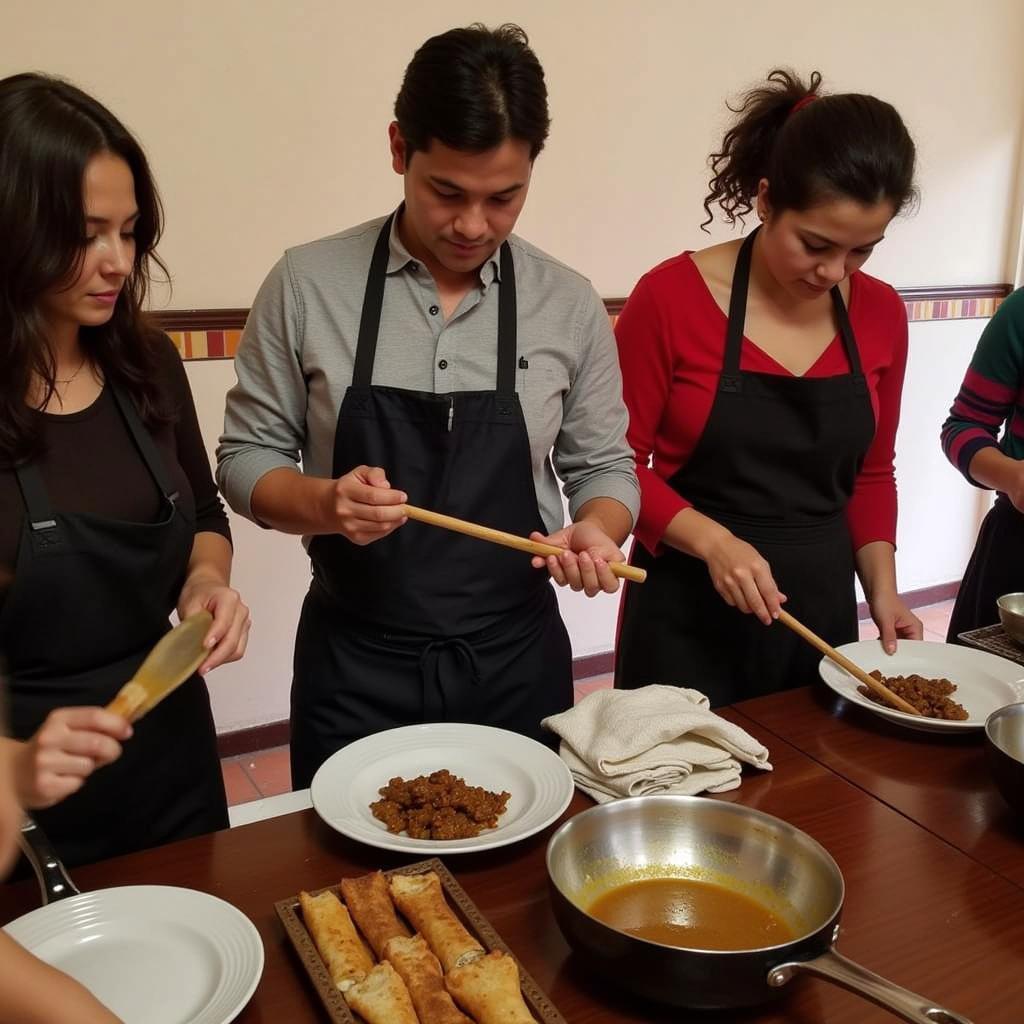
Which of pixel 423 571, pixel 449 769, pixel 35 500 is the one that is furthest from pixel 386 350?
pixel 449 769

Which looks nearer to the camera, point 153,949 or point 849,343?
point 153,949

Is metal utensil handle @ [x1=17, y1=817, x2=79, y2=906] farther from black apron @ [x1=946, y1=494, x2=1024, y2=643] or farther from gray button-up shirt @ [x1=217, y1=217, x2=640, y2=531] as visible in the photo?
black apron @ [x1=946, y1=494, x2=1024, y2=643]

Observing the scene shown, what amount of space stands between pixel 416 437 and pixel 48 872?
2.84 feet

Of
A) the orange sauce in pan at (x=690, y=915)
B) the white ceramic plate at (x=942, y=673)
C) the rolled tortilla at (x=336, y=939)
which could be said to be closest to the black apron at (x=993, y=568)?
the white ceramic plate at (x=942, y=673)

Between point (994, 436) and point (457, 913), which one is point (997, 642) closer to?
point (994, 436)

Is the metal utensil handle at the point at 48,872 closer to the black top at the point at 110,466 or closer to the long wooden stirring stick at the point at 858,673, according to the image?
the black top at the point at 110,466

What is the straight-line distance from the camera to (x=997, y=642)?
6.57 ft

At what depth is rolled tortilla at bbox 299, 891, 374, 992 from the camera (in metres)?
1.05

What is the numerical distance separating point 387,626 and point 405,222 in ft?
2.30

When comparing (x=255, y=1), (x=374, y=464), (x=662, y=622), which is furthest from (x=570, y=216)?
(x=374, y=464)

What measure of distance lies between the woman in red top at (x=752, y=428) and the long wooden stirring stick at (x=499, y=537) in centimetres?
48

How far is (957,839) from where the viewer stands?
1384 mm

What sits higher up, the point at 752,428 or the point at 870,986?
the point at 752,428

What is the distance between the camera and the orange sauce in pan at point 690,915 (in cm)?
115
